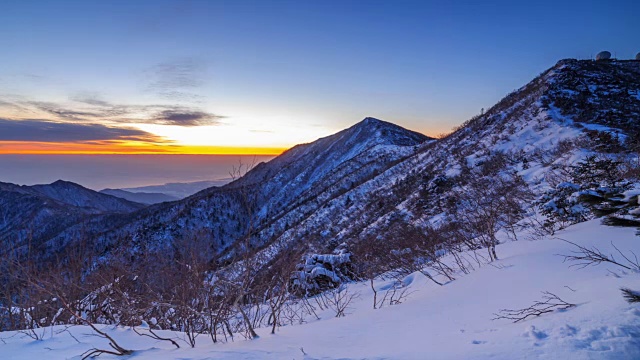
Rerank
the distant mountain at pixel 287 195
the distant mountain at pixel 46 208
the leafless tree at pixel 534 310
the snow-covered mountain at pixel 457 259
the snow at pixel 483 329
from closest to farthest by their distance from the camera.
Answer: the snow at pixel 483 329
the leafless tree at pixel 534 310
the snow-covered mountain at pixel 457 259
the distant mountain at pixel 287 195
the distant mountain at pixel 46 208

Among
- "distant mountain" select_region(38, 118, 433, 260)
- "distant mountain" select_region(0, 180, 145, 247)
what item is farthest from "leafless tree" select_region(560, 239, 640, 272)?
"distant mountain" select_region(0, 180, 145, 247)

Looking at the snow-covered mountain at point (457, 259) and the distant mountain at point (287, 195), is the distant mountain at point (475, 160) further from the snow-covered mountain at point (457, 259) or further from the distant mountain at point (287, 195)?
the distant mountain at point (287, 195)

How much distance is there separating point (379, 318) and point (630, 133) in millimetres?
14591

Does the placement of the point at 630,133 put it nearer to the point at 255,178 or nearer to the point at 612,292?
the point at 612,292

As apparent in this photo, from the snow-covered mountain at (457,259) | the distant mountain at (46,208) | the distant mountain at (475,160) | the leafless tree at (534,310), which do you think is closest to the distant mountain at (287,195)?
the distant mountain at (475,160)

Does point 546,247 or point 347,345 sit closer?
point 347,345

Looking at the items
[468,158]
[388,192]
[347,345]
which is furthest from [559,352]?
[388,192]

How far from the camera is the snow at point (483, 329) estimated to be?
2.09m

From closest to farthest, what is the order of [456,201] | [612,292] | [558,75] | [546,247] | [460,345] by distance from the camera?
[460,345], [612,292], [546,247], [456,201], [558,75]

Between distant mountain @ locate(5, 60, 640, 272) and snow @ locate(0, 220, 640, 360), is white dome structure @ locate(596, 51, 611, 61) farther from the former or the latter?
snow @ locate(0, 220, 640, 360)

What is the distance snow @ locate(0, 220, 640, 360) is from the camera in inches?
82.2

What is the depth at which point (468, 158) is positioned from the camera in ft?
62.6

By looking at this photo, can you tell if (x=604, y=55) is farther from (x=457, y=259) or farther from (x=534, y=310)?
(x=534, y=310)

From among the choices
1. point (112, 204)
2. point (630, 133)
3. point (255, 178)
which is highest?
point (630, 133)
